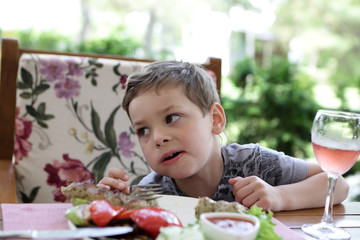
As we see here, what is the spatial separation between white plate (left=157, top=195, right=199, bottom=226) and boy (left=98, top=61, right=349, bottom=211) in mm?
102

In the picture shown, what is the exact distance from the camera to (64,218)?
3.07ft

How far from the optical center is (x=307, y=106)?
15.7 feet

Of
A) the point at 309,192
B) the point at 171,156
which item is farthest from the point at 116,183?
the point at 309,192

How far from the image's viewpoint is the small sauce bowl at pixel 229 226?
73cm

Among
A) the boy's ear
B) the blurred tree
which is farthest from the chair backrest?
the blurred tree

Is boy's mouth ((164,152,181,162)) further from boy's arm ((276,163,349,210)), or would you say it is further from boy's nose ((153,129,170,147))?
boy's arm ((276,163,349,210))

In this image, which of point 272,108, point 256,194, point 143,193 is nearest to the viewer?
point 143,193

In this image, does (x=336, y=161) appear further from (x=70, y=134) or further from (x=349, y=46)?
(x=349, y=46)

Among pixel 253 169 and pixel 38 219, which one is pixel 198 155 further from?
pixel 38 219

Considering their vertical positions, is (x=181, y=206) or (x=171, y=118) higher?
(x=171, y=118)

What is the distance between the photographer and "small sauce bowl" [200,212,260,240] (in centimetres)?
Result: 73

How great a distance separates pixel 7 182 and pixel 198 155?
0.66m

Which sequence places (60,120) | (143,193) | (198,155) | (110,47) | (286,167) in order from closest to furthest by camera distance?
(143,193), (198,155), (286,167), (60,120), (110,47)

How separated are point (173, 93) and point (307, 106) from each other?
147 inches
